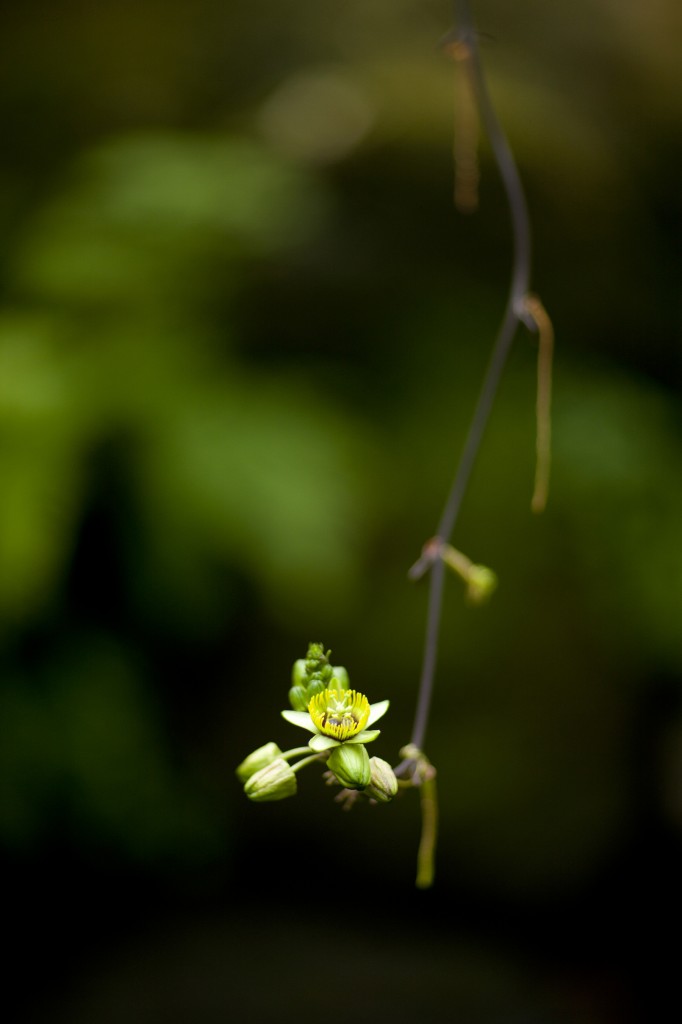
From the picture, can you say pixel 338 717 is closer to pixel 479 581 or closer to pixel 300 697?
pixel 300 697

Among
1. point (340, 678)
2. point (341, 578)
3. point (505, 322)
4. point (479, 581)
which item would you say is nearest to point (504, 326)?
point (505, 322)

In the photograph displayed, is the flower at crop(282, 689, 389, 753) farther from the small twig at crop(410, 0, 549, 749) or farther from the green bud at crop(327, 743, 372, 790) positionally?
the small twig at crop(410, 0, 549, 749)

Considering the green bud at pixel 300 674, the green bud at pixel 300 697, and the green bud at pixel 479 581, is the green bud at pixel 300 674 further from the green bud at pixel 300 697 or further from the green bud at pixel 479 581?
the green bud at pixel 479 581

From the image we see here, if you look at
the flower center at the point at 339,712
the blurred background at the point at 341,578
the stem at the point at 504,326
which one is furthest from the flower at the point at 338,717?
the blurred background at the point at 341,578

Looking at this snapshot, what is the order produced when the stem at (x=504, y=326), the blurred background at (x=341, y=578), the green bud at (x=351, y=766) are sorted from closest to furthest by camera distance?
the green bud at (x=351, y=766) → the stem at (x=504, y=326) → the blurred background at (x=341, y=578)

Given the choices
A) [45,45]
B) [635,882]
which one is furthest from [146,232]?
[635,882]

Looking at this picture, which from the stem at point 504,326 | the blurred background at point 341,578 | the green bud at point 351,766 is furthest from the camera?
the blurred background at point 341,578
